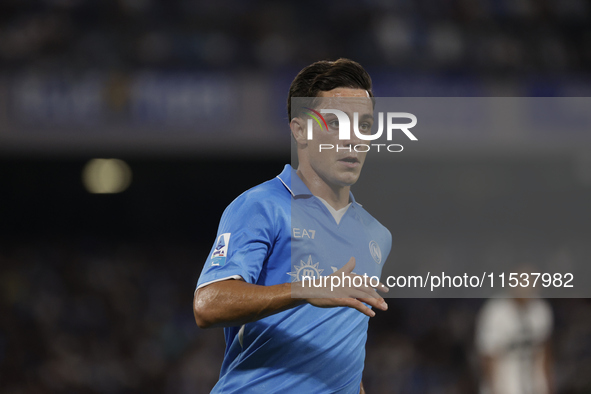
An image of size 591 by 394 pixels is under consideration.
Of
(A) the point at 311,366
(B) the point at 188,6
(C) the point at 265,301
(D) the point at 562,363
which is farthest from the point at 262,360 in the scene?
(B) the point at 188,6

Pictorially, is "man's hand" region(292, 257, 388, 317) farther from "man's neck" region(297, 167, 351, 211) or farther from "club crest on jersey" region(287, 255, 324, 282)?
"man's neck" region(297, 167, 351, 211)

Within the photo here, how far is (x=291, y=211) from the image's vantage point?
2160 mm

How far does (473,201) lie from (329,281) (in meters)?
1.05

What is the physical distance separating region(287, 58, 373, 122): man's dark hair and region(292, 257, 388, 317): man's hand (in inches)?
Answer: 27.6

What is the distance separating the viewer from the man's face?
2176 mm

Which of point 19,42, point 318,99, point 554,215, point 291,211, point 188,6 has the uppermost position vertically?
point 188,6

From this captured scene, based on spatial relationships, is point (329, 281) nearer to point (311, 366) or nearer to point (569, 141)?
point (311, 366)

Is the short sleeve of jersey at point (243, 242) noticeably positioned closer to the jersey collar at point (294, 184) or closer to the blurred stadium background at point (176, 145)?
the jersey collar at point (294, 184)

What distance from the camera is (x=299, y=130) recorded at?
227 cm

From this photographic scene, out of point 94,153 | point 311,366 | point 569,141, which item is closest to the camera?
point 311,366

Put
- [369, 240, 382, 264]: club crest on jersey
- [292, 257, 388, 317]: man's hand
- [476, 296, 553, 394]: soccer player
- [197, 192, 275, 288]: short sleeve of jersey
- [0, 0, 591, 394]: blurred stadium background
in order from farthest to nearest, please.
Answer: [0, 0, 591, 394]: blurred stadium background → [476, 296, 553, 394]: soccer player → [369, 240, 382, 264]: club crest on jersey → [197, 192, 275, 288]: short sleeve of jersey → [292, 257, 388, 317]: man's hand

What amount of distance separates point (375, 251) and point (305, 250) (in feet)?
1.12

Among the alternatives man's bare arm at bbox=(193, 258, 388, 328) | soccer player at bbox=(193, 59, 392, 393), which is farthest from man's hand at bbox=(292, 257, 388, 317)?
soccer player at bbox=(193, 59, 392, 393)

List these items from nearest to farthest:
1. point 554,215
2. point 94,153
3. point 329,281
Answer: point 329,281, point 554,215, point 94,153
